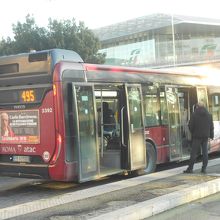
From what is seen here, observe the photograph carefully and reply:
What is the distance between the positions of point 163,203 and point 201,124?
3903 millimetres

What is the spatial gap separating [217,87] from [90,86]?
672cm

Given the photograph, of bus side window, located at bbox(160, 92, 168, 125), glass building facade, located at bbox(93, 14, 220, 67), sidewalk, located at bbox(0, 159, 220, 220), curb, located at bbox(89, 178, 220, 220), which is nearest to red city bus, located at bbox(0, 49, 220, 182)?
bus side window, located at bbox(160, 92, 168, 125)

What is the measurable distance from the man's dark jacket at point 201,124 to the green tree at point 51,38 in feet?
112

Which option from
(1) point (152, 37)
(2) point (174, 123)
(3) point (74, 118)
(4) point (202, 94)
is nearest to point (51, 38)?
(4) point (202, 94)

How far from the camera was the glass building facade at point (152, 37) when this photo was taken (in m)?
81.4

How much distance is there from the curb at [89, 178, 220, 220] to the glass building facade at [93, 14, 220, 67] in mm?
68737

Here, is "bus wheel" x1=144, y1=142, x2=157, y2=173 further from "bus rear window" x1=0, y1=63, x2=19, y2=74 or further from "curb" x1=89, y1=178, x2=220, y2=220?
"bus rear window" x1=0, y1=63, x2=19, y2=74

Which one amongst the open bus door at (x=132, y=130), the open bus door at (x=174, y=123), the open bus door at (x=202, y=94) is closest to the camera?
the open bus door at (x=132, y=130)

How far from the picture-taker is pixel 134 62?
88625mm

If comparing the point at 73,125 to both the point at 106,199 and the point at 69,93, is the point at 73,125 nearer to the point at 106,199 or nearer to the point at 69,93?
the point at 69,93

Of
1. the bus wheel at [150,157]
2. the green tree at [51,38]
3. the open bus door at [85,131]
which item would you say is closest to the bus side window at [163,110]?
the bus wheel at [150,157]

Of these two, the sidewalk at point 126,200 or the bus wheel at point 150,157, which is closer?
the sidewalk at point 126,200

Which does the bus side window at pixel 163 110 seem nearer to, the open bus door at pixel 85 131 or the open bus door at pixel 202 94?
the open bus door at pixel 202 94

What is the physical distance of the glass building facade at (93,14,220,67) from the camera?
8142cm
